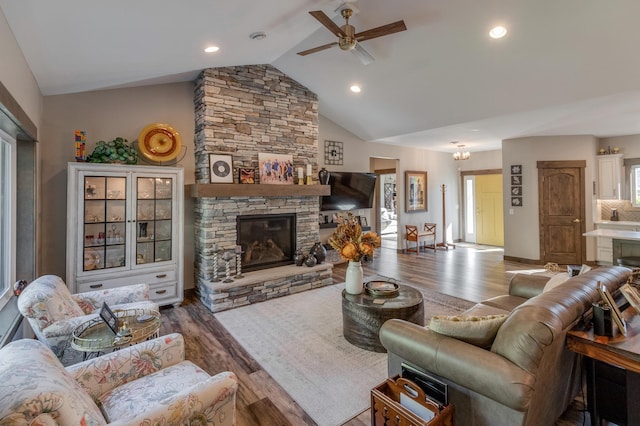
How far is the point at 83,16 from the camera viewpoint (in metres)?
2.24

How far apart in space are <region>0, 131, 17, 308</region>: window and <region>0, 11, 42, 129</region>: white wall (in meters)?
0.42

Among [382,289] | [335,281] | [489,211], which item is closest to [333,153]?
[335,281]

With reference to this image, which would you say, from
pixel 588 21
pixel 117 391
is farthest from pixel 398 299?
pixel 588 21

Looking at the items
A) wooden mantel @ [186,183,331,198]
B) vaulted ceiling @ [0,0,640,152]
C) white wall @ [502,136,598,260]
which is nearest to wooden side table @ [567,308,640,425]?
vaulted ceiling @ [0,0,640,152]

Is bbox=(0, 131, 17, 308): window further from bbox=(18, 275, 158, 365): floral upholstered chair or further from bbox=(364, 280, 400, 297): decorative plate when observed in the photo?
bbox=(364, 280, 400, 297): decorative plate

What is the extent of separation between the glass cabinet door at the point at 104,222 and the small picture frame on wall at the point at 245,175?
1.48 meters

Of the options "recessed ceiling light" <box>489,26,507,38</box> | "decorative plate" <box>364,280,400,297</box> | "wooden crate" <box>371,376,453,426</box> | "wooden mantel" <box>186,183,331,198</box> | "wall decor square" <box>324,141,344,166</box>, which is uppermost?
"recessed ceiling light" <box>489,26,507,38</box>

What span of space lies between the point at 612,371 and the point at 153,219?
15.4 ft

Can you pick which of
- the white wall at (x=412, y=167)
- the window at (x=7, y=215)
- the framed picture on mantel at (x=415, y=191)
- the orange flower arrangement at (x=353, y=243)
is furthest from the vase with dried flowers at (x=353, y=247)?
the framed picture on mantel at (x=415, y=191)

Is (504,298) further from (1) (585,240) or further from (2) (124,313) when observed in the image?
(1) (585,240)

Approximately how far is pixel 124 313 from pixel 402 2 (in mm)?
4032

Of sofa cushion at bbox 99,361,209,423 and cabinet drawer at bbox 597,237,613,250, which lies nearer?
sofa cushion at bbox 99,361,209,423

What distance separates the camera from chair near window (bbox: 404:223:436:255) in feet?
25.8

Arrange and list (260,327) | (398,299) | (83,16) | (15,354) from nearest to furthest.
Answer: (15,354), (83,16), (398,299), (260,327)
